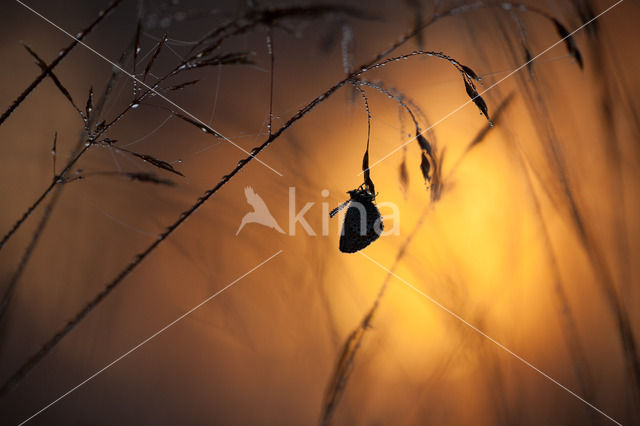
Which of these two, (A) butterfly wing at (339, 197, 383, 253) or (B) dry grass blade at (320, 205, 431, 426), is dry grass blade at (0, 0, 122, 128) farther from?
(B) dry grass blade at (320, 205, 431, 426)

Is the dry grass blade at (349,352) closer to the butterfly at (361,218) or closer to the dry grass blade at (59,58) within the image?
the butterfly at (361,218)

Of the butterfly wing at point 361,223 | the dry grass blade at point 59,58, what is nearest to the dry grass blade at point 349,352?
the butterfly wing at point 361,223

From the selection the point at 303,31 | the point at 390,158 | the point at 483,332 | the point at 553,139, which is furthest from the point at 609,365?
the point at 303,31

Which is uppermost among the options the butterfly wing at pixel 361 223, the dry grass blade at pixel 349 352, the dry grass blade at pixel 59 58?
the dry grass blade at pixel 59 58

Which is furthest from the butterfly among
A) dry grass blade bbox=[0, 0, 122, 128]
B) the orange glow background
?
dry grass blade bbox=[0, 0, 122, 128]

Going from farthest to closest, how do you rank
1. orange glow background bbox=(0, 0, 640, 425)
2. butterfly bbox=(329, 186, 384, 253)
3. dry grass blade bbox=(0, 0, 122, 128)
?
orange glow background bbox=(0, 0, 640, 425), butterfly bbox=(329, 186, 384, 253), dry grass blade bbox=(0, 0, 122, 128)

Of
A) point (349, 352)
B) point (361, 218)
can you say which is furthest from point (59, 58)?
point (349, 352)
